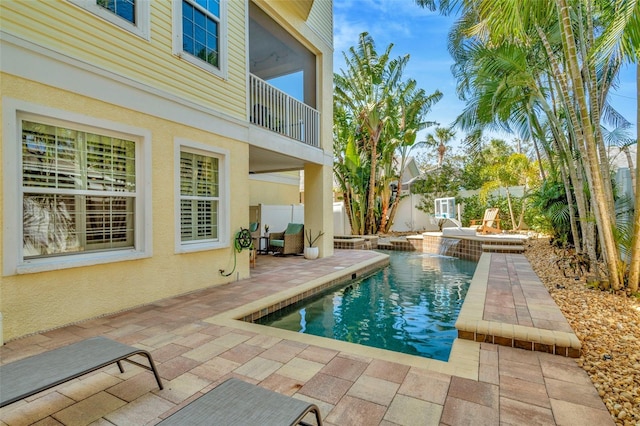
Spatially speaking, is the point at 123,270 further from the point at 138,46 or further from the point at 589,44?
the point at 589,44

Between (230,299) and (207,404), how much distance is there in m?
3.61

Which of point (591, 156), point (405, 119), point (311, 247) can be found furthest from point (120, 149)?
point (405, 119)

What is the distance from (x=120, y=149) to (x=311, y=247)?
6.07 metres

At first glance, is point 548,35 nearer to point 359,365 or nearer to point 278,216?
point 359,365

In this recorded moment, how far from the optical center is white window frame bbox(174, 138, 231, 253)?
5.50 metres

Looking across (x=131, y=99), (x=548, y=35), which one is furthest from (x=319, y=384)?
(x=548, y=35)

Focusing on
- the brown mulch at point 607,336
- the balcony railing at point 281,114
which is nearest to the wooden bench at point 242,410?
the brown mulch at point 607,336

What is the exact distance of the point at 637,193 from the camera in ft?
16.1

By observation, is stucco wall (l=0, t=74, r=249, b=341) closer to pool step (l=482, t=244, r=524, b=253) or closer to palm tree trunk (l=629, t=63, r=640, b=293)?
palm tree trunk (l=629, t=63, r=640, b=293)

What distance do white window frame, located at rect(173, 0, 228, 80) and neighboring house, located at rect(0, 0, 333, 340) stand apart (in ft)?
0.07

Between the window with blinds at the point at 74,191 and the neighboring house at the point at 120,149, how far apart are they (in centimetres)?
1

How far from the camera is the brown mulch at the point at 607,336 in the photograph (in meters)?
2.49

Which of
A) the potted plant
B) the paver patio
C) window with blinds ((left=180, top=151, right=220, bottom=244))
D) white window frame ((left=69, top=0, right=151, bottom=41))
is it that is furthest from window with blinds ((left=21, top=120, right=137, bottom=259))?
the potted plant

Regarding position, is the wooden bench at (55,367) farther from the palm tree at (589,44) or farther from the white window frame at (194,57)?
the palm tree at (589,44)
